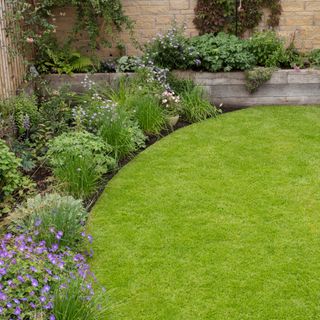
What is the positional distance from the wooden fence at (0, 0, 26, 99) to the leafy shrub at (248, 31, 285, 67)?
316 centimetres

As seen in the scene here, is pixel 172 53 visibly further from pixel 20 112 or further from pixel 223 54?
pixel 20 112

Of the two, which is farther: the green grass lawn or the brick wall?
the brick wall

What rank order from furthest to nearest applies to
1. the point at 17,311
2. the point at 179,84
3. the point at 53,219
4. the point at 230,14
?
1. the point at 230,14
2. the point at 179,84
3. the point at 53,219
4. the point at 17,311

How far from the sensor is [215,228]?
14.4ft

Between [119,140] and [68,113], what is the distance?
90 cm

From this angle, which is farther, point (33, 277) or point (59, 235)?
point (59, 235)

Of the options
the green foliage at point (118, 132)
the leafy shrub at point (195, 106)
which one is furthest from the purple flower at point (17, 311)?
the leafy shrub at point (195, 106)

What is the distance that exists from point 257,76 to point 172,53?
1.16 metres

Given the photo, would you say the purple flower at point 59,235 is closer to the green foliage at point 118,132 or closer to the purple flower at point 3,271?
the purple flower at point 3,271

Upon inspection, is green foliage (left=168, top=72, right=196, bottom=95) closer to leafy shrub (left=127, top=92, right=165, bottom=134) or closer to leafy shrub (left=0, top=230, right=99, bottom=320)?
leafy shrub (left=127, top=92, right=165, bottom=134)

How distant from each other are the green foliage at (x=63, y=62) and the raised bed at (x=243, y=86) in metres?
0.21

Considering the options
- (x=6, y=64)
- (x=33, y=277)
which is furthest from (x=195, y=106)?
(x=33, y=277)

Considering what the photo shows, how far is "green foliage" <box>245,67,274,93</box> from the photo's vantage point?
7107 mm

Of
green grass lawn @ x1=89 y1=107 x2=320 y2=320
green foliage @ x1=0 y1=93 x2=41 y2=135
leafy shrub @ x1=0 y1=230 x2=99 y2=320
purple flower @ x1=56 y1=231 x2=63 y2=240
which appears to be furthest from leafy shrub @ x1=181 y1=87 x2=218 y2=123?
leafy shrub @ x1=0 y1=230 x2=99 y2=320
